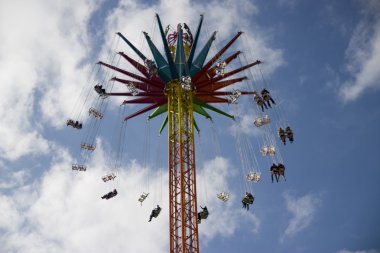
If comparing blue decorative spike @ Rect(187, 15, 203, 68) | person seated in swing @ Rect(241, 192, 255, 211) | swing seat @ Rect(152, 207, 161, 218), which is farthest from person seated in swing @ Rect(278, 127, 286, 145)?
swing seat @ Rect(152, 207, 161, 218)

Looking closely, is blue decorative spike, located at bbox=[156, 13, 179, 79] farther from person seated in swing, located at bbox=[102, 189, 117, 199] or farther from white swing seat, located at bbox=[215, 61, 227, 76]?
person seated in swing, located at bbox=[102, 189, 117, 199]

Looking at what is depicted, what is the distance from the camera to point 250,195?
40.2 m

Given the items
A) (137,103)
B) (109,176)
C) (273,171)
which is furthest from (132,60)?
(273,171)

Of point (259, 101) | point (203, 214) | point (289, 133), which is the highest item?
point (259, 101)

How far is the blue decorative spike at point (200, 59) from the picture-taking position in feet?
138

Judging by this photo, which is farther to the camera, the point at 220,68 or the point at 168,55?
the point at 220,68

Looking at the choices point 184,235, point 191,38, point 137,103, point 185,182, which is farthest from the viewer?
point 191,38

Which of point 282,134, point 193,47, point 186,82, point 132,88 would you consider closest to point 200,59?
point 193,47

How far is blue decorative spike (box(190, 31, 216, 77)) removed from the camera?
42.0m

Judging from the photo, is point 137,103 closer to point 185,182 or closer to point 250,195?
point 185,182

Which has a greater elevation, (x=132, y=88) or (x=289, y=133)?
(x=132, y=88)

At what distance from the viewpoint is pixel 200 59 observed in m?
42.1

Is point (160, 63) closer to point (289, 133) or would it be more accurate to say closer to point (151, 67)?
point (151, 67)

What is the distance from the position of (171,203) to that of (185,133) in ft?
19.6
